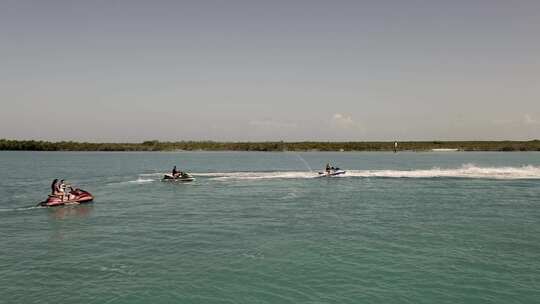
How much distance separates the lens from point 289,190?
5294cm

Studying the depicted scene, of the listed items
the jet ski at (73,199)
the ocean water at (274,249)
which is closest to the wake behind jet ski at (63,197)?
the jet ski at (73,199)

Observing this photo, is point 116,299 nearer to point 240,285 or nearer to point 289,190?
point 240,285

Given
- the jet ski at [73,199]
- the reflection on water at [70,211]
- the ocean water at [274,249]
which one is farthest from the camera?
the jet ski at [73,199]

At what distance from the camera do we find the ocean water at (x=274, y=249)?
1789 cm

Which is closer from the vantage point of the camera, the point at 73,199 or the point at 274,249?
the point at 274,249

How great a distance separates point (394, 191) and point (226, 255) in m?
33.0

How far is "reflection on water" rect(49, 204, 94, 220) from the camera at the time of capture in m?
36.6

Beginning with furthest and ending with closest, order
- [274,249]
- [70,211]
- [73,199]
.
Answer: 1. [73,199]
2. [70,211]
3. [274,249]

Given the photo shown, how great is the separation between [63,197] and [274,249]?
2691cm

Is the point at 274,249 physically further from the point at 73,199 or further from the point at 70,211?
the point at 73,199

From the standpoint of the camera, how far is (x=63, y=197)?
41.8m

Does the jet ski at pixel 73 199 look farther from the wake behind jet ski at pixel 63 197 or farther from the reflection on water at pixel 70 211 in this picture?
the reflection on water at pixel 70 211

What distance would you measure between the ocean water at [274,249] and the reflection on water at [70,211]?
110 millimetres

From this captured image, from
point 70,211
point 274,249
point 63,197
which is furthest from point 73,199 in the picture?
point 274,249
